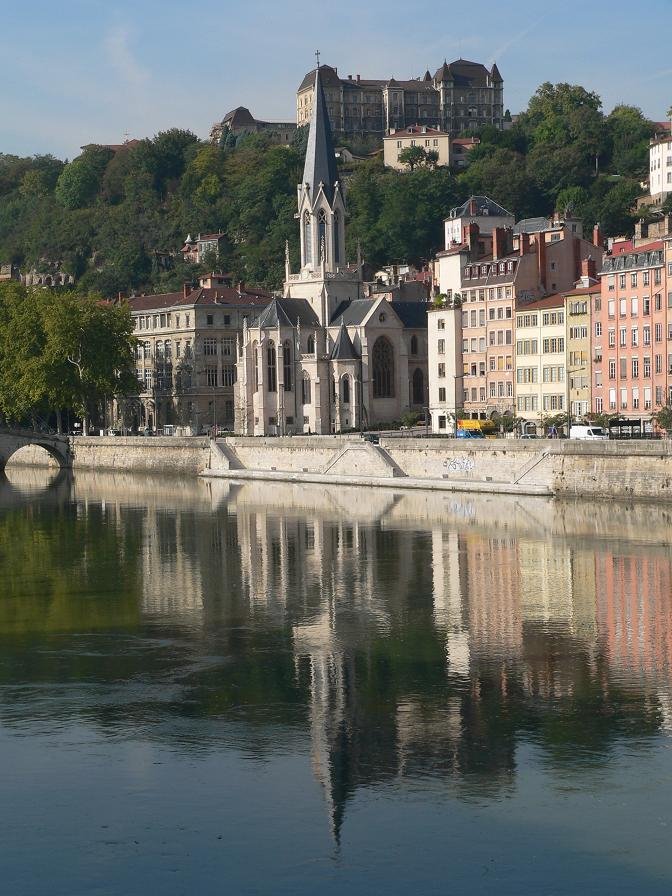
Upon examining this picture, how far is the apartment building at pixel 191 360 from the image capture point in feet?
403

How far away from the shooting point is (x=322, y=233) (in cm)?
11212

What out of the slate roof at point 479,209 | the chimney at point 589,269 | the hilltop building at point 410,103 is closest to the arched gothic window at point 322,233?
the slate roof at point 479,209

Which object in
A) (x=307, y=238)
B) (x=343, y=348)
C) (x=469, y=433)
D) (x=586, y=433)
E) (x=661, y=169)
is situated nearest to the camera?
(x=586, y=433)

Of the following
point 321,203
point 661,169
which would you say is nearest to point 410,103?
point 661,169

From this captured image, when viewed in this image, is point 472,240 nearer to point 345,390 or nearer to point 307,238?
point 345,390

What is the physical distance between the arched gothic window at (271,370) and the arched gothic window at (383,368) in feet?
21.6

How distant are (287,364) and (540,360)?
24.2 meters

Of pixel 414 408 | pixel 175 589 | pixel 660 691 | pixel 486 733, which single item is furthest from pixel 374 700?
pixel 414 408

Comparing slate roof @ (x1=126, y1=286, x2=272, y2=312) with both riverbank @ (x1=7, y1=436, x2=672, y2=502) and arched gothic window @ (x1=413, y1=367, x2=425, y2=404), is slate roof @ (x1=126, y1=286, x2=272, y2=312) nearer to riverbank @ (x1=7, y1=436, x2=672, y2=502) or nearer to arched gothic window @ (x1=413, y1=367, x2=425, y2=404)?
arched gothic window @ (x1=413, y1=367, x2=425, y2=404)

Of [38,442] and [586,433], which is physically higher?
[586,433]

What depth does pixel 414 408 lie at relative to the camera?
10869 cm

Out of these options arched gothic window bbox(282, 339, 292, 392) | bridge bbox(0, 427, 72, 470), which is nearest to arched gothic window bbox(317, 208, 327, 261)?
arched gothic window bbox(282, 339, 292, 392)

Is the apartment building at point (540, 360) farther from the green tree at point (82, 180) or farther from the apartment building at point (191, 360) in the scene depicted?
the green tree at point (82, 180)

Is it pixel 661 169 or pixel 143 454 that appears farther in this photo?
pixel 661 169
